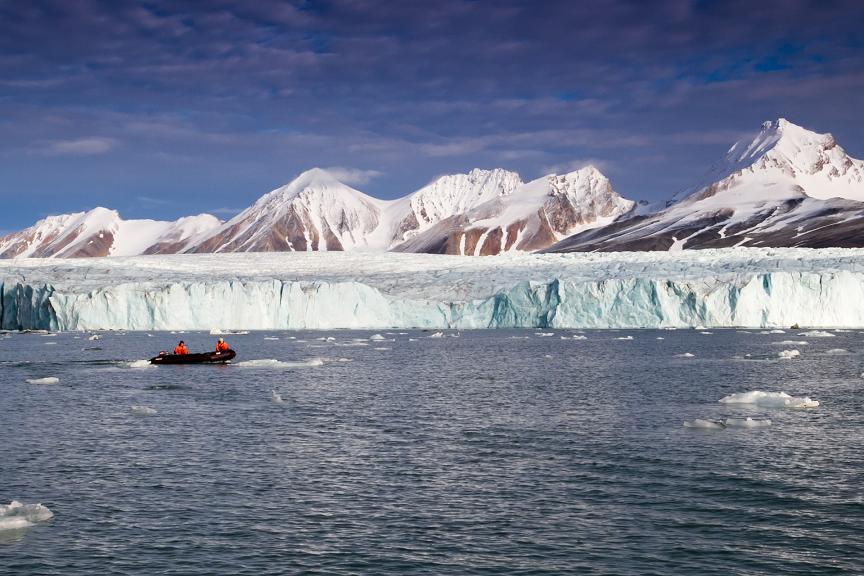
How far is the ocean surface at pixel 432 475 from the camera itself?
13172 millimetres

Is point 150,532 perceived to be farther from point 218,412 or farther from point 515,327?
point 515,327

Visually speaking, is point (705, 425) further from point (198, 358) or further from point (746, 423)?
point (198, 358)

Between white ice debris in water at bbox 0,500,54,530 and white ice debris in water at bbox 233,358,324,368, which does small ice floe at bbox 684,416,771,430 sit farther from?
white ice debris in water at bbox 233,358,324,368

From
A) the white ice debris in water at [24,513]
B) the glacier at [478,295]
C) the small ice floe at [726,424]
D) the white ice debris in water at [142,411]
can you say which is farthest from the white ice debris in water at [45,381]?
the glacier at [478,295]

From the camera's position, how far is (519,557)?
1302 centimetres

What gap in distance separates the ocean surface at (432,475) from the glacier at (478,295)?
29692mm

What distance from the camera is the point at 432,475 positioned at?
58.9 feet

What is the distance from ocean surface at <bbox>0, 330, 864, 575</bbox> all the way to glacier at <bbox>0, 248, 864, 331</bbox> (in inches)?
1169

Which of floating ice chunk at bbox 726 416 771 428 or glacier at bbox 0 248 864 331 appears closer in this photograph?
floating ice chunk at bbox 726 416 771 428

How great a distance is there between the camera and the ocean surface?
1317 centimetres

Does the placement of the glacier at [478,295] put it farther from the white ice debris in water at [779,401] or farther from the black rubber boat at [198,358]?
the white ice debris in water at [779,401]

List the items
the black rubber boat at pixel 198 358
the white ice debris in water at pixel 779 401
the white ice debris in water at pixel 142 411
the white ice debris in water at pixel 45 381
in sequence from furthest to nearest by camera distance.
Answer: the black rubber boat at pixel 198 358 < the white ice debris in water at pixel 45 381 < the white ice debris in water at pixel 779 401 < the white ice debris in water at pixel 142 411

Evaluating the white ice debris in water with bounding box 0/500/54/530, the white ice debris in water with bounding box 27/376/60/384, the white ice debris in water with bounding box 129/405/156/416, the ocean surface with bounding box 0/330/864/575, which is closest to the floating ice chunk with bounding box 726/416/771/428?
the ocean surface with bounding box 0/330/864/575

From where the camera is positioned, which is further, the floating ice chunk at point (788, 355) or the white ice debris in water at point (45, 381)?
the floating ice chunk at point (788, 355)
